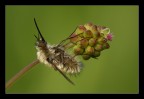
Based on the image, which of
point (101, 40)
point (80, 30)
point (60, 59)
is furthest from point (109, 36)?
point (60, 59)

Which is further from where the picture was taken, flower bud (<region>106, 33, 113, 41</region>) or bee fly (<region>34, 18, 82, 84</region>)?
bee fly (<region>34, 18, 82, 84</region>)

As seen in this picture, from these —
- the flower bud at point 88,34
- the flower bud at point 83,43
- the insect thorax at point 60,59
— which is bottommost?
the insect thorax at point 60,59

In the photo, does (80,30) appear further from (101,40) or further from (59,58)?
(59,58)

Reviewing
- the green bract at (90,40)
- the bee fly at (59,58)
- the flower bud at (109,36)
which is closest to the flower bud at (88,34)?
the green bract at (90,40)

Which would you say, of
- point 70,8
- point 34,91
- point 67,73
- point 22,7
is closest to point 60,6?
point 70,8

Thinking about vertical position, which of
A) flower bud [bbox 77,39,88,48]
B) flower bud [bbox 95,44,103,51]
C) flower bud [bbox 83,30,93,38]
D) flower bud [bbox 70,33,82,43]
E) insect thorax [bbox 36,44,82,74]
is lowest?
insect thorax [bbox 36,44,82,74]

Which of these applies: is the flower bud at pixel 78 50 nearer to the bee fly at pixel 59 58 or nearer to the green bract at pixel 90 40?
the green bract at pixel 90 40

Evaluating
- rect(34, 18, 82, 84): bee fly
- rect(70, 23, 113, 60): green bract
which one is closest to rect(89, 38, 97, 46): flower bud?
rect(70, 23, 113, 60): green bract

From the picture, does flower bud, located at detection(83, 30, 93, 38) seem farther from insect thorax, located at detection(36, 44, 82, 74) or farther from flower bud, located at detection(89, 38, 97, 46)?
insect thorax, located at detection(36, 44, 82, 74)

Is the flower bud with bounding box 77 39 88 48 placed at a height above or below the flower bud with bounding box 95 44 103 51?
above
